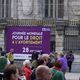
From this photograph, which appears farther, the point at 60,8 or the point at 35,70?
the point at 60,8

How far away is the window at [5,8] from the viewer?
39844 mm

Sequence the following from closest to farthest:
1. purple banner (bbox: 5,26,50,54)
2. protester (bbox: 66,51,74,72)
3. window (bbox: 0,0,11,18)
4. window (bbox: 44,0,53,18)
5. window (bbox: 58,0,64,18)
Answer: protester (bbox: 66,51,74,72)
purple banner (bbox: 5,26,50,54)
window (bbox: 58,0,64,18)
window (bbox: 44,0,53,18)
window (bbox: 0,0,11,18)

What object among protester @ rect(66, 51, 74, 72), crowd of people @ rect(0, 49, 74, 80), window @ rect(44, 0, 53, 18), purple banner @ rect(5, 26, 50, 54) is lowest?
protester @ rect(66, 51, 74, 72)

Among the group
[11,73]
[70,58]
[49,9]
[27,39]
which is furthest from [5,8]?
[11,73]

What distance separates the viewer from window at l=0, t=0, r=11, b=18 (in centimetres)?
3984

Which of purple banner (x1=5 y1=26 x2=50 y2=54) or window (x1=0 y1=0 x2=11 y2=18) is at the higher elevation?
window (x1=0 y1=0 x2=11 y2=18)

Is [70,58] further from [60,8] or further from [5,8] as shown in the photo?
[5,8]

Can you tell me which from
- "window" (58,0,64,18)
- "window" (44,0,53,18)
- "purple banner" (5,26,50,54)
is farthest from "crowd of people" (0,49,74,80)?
"window" (44,0,53,18)

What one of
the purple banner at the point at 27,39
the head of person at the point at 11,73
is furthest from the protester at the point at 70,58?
the head of person at the point at 11,73

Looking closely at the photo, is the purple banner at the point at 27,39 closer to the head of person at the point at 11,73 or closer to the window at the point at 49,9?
the window at the point at 49,9

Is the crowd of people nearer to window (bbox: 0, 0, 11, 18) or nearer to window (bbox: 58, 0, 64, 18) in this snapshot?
window (bbox: 58, 0, 64, 18)

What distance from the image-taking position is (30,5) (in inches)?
1522

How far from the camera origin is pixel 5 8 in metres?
40.0

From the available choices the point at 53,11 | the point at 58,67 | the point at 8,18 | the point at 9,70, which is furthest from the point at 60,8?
the point at 9,70
